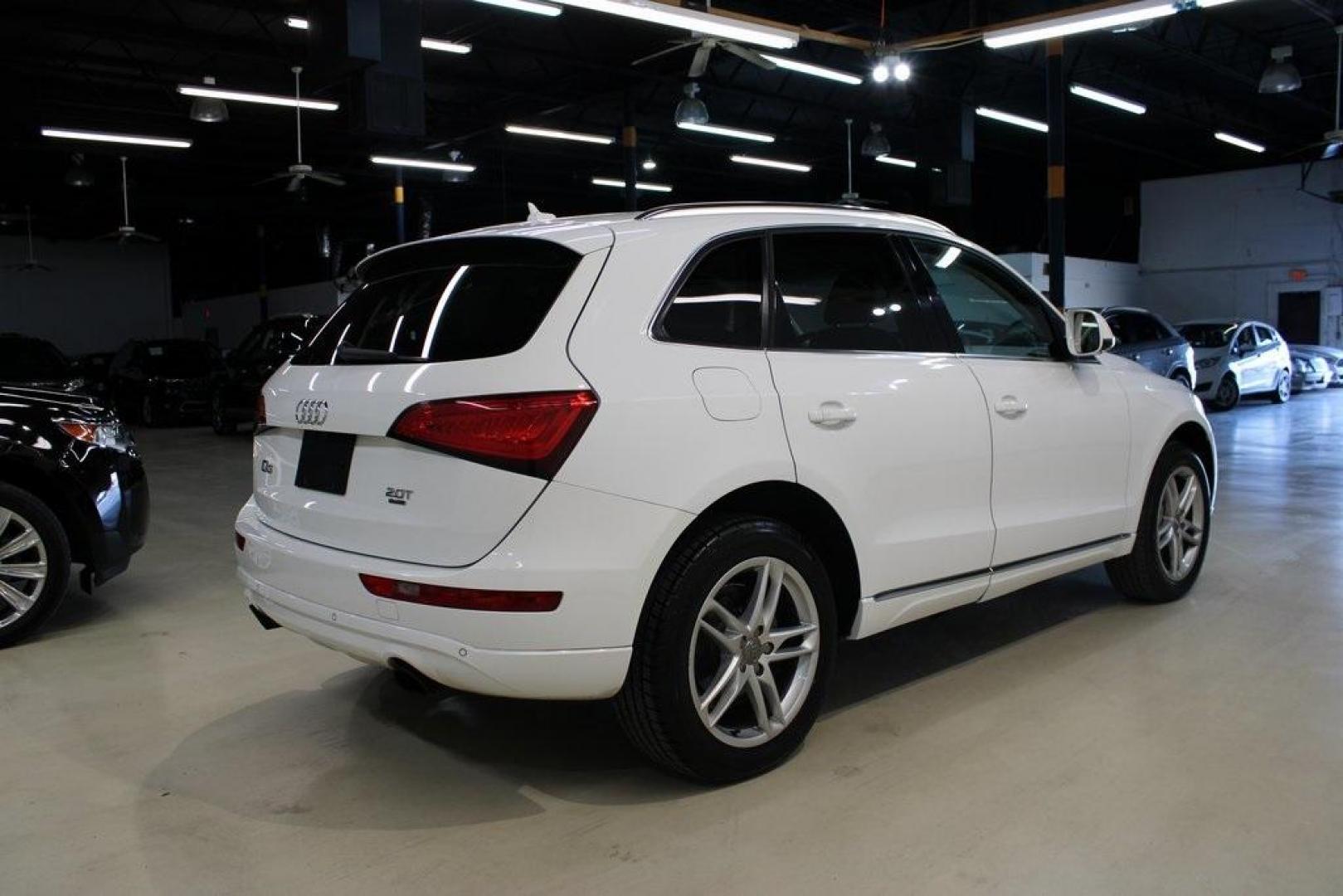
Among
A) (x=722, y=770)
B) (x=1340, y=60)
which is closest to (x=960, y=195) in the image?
(x=1340, y=60)

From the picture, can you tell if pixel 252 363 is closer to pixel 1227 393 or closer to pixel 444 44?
pixel 444 44

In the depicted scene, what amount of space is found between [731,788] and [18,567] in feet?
10.4

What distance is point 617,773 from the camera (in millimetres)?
2822

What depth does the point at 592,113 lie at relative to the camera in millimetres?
19672

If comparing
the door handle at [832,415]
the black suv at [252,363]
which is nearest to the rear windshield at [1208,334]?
the black suv at [252,363]

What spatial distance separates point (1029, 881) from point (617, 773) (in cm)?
112

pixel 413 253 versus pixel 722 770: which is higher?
pixel 413 253

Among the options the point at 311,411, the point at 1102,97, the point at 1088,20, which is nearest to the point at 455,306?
the point at 311,411

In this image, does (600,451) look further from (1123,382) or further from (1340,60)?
(1340,60)

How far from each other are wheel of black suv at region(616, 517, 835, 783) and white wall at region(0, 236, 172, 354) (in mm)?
29086

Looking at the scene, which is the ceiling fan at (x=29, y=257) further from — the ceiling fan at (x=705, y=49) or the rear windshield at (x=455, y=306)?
the rear windshield at (x=455, y=306)

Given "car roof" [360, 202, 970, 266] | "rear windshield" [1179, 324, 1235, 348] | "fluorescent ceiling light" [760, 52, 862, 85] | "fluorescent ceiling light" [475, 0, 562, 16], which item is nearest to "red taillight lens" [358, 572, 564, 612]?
"car roof" [360, 202, 970, 266]

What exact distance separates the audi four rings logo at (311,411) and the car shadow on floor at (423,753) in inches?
39.5

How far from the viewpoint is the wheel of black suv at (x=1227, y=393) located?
15312 millimetres
